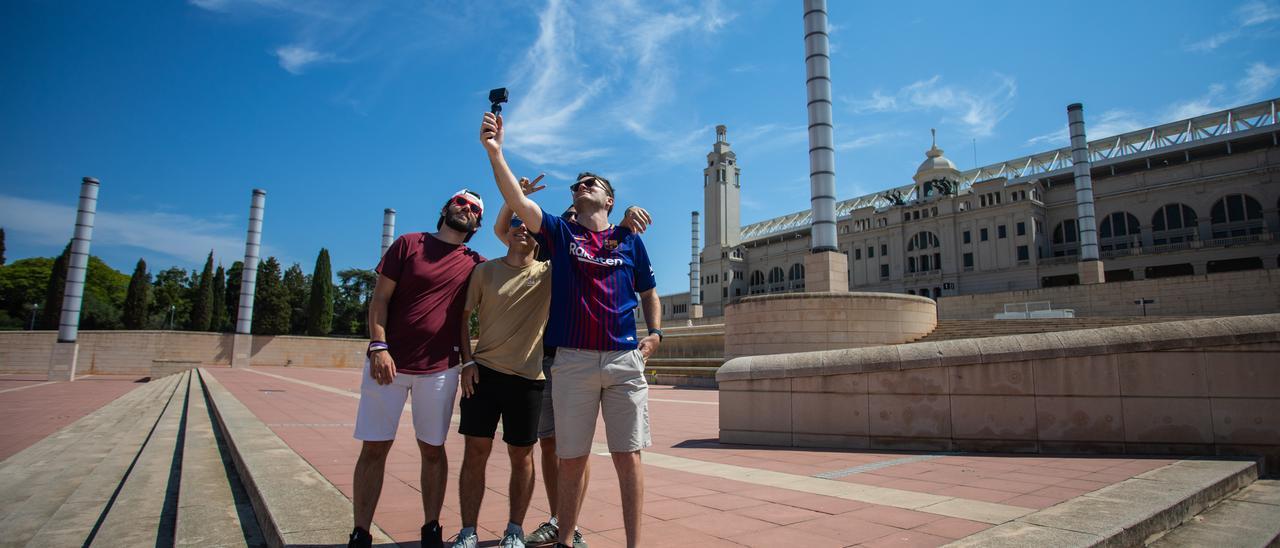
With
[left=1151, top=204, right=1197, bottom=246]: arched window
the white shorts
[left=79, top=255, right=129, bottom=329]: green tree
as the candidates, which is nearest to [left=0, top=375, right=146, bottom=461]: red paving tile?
the white shorts

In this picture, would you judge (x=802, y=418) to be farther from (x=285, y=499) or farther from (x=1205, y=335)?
(x=285, y=499)

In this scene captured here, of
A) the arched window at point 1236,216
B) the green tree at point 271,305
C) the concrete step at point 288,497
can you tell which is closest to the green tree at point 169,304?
the green tree at point 271,305

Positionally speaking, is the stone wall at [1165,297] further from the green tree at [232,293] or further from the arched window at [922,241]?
the green tree at [232,293]

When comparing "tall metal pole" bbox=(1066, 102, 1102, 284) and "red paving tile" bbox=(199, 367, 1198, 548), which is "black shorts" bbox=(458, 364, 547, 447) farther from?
"tall metal pole" bbox=(1066, 102, 1102, 284)

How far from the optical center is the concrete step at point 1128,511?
A: 107 inches

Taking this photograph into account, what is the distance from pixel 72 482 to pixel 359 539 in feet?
14.3

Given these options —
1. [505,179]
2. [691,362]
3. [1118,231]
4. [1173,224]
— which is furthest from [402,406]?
[1118,231]

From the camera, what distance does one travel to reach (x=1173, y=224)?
4288 cm

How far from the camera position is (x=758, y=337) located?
17.9 m

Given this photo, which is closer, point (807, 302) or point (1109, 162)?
point (807, 302)

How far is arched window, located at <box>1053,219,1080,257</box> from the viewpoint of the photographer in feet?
155

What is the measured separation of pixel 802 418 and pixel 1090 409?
2586 millimetres

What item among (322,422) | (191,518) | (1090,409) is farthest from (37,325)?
(1090,409)

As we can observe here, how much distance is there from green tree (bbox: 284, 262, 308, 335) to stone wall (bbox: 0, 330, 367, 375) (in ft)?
62.9
